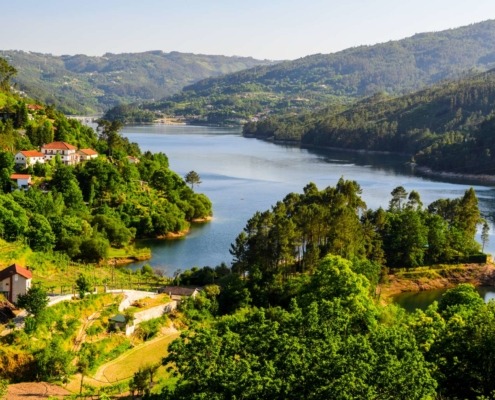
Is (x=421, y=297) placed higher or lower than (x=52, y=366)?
lower

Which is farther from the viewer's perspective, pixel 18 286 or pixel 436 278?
pixel 436 278

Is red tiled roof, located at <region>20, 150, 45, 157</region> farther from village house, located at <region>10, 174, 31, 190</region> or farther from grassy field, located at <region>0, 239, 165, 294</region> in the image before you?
grassy field, located at <region>0, 239, 165, 294</region>

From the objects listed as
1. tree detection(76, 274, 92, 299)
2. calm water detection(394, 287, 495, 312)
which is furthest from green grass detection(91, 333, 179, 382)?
calm water detection(394, 287, 495, 312)

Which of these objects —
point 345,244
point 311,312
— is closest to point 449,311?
point 311,312

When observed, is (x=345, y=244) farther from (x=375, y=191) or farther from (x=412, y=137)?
(x=412, y=137)

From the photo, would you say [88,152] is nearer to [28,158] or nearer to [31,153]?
[31,153]

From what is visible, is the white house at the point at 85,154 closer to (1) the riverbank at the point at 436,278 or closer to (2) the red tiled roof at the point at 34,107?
(2) the red tiled roof at the point at 34,107

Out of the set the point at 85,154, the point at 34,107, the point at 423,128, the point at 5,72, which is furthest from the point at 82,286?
the point at 423,128
